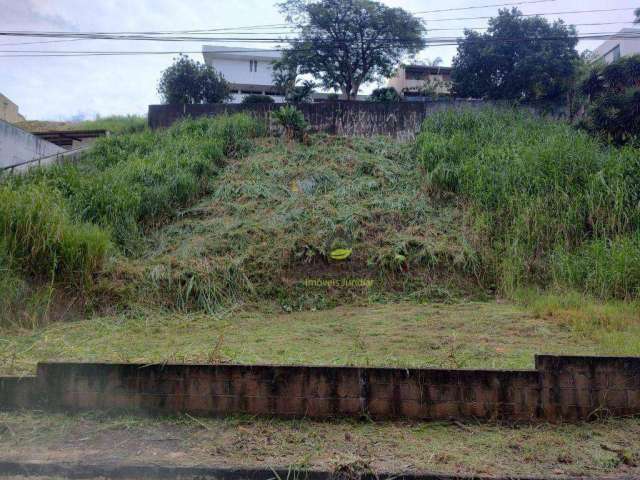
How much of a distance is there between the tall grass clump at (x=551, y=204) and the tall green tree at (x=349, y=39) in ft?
26.5

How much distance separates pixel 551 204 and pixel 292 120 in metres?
5.75

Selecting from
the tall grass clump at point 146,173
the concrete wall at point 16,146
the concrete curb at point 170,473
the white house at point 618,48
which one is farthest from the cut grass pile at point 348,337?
the white house at point 618,48

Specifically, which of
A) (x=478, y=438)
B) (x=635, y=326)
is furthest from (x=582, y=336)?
(x=478, y=438)

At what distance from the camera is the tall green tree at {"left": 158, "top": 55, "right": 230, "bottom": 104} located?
46.6 feet

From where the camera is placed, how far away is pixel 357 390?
271 centimetres

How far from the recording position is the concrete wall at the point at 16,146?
9947 millimetres

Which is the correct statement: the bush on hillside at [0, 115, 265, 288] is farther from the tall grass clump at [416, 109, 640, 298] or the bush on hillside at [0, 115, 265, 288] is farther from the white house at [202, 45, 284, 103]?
the white house at [202, 45, 284, 103]

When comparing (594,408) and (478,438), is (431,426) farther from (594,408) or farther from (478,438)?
(594,408)

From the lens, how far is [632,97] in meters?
8.33

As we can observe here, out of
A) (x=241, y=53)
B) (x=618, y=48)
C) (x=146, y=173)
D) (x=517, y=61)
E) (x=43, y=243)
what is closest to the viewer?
(x=43, y=243)

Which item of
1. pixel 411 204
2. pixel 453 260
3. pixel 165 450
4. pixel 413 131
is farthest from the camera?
pixel 413 131

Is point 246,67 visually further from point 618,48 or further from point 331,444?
point 331,444

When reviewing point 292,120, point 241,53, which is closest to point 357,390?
point 292,120

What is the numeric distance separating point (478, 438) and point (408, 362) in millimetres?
811
